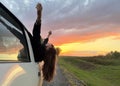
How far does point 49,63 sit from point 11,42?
165 centimetres

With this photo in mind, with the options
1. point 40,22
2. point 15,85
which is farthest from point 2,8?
point 40,22

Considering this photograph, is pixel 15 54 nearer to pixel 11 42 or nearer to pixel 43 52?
pixel 11 42

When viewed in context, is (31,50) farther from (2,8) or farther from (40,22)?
(2,8)

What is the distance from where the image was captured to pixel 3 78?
151 inches

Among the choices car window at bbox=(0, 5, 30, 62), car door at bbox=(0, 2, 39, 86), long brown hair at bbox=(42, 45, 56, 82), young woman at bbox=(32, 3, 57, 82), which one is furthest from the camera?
long brown hair at bbox=(42, 45, 56, 82)

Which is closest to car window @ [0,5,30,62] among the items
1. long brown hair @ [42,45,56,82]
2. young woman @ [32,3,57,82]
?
young woman @ [32,3,57,82]

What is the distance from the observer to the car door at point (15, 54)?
4.11 metres

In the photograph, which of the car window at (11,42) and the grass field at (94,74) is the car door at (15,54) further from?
the grass field at (94,74)

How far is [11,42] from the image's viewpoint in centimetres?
485

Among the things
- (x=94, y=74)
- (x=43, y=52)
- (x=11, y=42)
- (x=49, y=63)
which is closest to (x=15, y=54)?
(x=11, y=42)

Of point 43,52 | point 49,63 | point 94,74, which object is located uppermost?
point 94,74

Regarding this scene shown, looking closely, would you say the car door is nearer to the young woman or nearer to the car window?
the car window

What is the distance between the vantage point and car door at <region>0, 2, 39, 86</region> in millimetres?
4109

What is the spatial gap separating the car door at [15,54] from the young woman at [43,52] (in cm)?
18
